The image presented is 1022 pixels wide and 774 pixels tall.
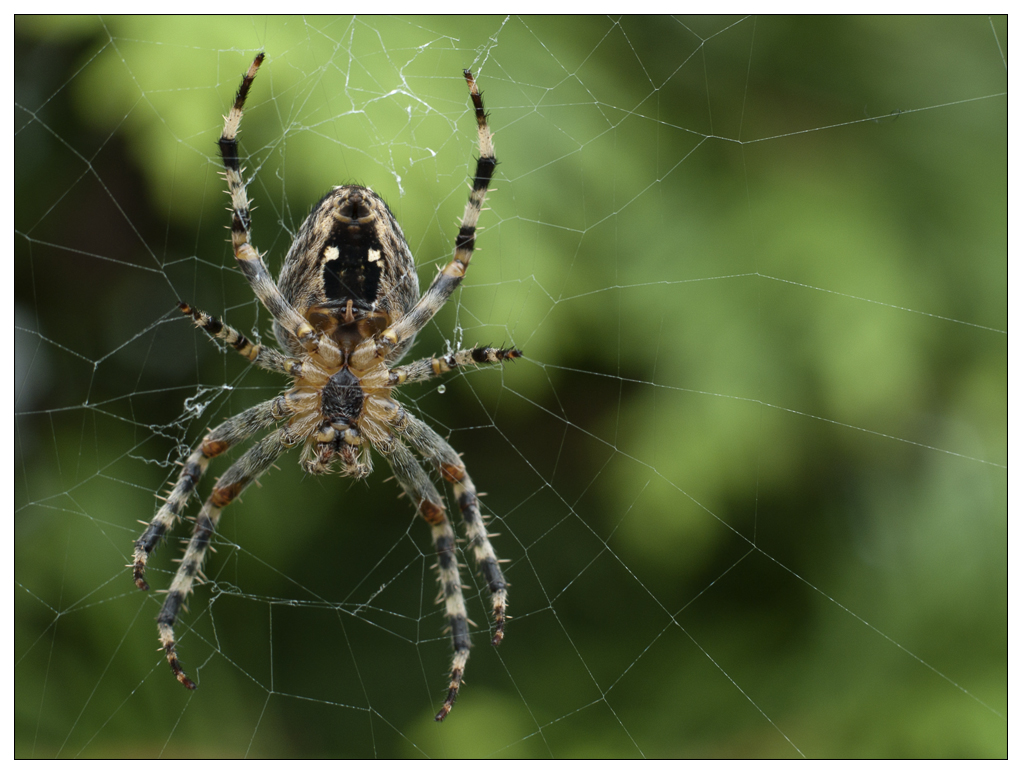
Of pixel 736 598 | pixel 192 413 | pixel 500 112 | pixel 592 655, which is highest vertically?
pixel 500 112

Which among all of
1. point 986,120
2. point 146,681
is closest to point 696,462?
point 986,120

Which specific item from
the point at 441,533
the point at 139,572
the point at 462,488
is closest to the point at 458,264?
the point at 462,488

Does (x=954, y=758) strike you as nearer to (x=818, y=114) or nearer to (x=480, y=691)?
(x=480, y=691)

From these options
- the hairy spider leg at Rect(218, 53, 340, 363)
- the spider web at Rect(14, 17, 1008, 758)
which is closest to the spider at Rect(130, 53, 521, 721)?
the hairy spider leg at Rect(218, 53, 340, 363)

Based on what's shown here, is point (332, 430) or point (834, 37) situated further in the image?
point (834, 37)

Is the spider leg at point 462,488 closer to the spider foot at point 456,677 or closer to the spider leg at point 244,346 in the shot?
the spider foot at point 456,677

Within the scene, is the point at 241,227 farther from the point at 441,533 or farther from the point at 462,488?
the point at 441,533
